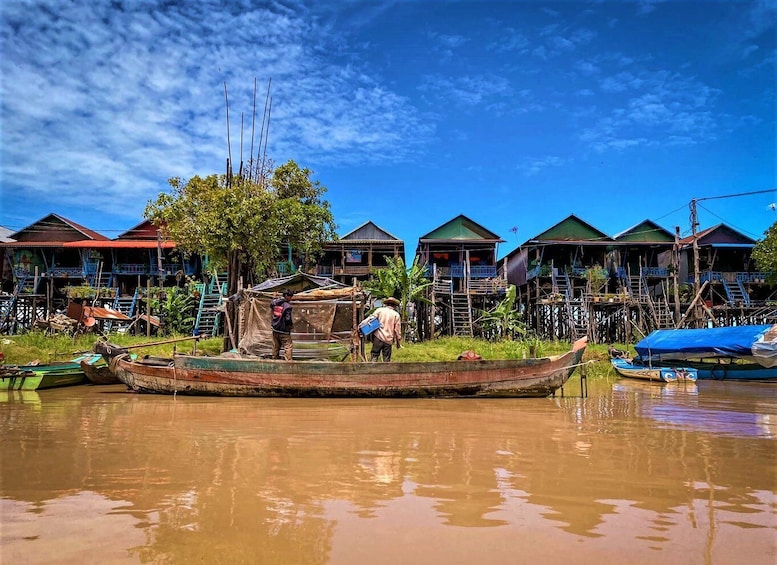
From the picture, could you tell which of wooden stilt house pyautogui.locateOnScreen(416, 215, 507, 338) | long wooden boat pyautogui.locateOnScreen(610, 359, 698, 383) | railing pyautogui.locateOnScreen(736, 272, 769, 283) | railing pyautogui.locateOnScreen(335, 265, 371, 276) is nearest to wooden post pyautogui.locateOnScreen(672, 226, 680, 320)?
railing pyautogui.locateOnScreen(736, 272, 769, 283)

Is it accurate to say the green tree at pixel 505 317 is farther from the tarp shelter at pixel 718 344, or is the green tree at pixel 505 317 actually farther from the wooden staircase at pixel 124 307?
the wooden staircase at pixel 124 307

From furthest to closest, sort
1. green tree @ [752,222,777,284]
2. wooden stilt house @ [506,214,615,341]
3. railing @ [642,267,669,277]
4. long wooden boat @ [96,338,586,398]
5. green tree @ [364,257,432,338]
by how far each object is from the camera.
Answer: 1. railing @ [642,267,669,277]
2. wooden stilt house @ [506,214,615,341]
3. green tree @ [752,222,777,284]
4. green tree @ [364,257,432,338]
5. long wooden boat @ [96,338,586,398]

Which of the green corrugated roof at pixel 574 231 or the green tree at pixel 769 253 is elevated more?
the green corrugated roof at pixel 574 231

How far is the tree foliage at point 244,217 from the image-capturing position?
14.5 meters

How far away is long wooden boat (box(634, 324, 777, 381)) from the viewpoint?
1333cm

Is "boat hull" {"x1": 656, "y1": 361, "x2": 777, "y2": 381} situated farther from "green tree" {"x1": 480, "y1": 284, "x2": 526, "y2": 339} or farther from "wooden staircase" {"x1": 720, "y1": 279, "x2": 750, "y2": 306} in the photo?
"wooden staircase" {"x1": 720, "y1": 279, "x2": 750, "y2": 306}

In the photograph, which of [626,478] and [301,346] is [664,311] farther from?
[626,478]

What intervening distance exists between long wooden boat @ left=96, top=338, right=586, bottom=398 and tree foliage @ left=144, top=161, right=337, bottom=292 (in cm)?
650

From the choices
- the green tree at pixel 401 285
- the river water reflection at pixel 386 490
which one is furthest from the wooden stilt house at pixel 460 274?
the river water reflection at pixel 386 490

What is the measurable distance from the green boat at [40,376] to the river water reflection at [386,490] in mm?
4101

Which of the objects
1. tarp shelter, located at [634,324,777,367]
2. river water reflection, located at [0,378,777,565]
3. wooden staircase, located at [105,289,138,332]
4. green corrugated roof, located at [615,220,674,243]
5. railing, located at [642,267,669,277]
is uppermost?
green corrugated roof, located at [615,220,674,243]

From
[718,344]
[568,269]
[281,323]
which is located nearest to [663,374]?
[718,344]

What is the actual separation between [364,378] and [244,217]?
25.8 ft

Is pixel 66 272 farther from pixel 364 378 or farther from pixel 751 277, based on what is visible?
pixel 751 277
